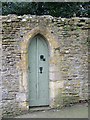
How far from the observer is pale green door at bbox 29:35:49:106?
9391mm

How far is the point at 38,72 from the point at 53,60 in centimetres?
63

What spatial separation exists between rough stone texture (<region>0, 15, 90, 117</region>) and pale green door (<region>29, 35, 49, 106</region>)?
0.79 ft

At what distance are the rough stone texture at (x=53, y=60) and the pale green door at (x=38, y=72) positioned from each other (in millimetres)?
241

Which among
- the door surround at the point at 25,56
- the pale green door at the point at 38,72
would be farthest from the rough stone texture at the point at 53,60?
the pale green door at the point at 38,72

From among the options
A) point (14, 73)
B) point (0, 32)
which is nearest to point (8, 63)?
point (14, 73)

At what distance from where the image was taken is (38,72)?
31.0 feet

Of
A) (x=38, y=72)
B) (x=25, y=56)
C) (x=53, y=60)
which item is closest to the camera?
(x=25, y=56)

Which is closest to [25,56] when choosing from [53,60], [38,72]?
[38,72]

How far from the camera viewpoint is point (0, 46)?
8.90 m

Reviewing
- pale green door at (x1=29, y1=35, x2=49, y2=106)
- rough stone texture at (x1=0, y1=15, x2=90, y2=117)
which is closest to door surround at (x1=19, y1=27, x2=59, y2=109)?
rough stone texture at (x1=0, y1=15, x2=90, y2=117)

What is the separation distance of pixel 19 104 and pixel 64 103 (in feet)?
4.71

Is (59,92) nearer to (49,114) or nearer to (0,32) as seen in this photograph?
(49,114)

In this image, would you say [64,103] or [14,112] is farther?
[64,103]

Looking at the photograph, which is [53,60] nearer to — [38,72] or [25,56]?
[38,72]
